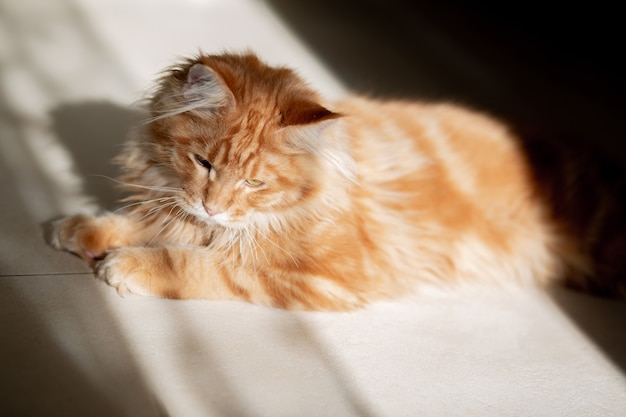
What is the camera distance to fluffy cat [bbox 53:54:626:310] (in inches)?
71.9

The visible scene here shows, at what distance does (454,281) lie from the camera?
2.26m

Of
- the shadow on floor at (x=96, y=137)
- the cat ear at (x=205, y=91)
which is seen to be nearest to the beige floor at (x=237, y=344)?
the shadow on floor at (x=96, y=137)

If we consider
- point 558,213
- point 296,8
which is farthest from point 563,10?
point 558,213

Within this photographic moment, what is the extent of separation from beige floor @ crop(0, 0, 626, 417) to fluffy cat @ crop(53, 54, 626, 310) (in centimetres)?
8

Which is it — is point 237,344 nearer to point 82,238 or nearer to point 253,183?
point 253,183

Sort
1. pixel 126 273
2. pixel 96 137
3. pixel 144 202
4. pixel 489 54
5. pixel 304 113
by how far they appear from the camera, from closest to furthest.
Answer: pixel 304 113 → pixel 126 273 → pixel 144 202 → pixel 96 137 → pixel 489 54

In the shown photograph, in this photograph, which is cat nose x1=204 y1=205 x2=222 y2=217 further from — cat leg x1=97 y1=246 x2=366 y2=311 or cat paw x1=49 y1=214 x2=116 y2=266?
cat paw x1=49 y1=214 x2=116 y2=266

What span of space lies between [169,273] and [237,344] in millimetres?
282

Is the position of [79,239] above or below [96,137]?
below

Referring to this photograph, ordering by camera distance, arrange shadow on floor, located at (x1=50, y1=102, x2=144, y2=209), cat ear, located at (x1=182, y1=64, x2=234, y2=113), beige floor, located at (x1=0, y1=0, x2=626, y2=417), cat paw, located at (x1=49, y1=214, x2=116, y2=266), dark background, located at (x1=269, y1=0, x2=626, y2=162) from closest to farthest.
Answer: beige floor, located at (x1=0, y1=0, x2=626, y2=417) → cat ear, located at (x1=182, y1=64, x2=234, y2=113) → cat paw, located at (x1=49, y1=214, x2=116, y2=266) → shadow on floor, located at (x1=50, y1=102, x2=144, y2=209) → dark background, located at (x1=269, y1=0, x2=626, y2=162)

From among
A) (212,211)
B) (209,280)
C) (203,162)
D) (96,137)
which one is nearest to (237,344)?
(209,280)

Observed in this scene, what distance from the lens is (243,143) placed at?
180 cm

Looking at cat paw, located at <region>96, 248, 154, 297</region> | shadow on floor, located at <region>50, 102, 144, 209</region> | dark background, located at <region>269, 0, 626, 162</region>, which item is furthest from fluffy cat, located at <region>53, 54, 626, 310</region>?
dark background, located at <region>269, 0, 626, 162</region>

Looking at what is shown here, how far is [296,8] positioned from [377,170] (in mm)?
2350
